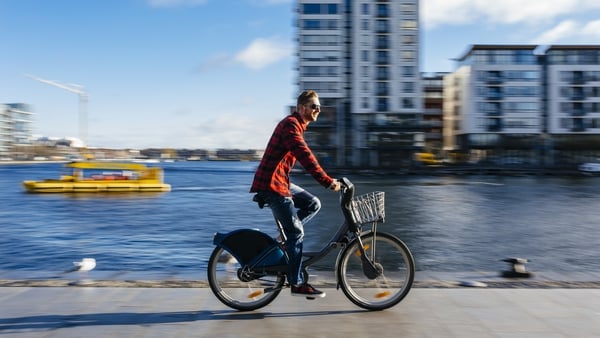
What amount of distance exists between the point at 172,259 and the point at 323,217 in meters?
10.9

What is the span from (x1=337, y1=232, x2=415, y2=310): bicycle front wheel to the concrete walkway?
0.12 m

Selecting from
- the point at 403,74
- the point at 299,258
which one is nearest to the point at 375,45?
the point at 403,74

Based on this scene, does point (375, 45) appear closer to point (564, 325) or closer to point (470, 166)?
point (470, 166)

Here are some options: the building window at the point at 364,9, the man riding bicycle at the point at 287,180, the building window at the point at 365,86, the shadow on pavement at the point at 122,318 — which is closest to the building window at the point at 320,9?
the building window at the point at 364,9

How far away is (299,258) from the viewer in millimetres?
5293

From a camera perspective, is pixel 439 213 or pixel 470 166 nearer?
pixel 439 213

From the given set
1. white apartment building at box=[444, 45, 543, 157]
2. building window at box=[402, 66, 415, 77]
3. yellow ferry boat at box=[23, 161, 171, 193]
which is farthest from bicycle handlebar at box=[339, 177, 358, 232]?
white apartment building at box=[444, 45, 543, 157]

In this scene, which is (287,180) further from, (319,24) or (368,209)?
(319,24)

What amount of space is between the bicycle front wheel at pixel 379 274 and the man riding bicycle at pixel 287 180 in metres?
0.35

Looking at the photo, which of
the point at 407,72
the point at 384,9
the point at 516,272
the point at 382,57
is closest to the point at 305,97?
the point at 516,272

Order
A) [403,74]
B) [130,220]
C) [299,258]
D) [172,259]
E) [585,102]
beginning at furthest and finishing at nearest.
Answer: [585,102], [403,74], [130,220], [172,259], [299,258]

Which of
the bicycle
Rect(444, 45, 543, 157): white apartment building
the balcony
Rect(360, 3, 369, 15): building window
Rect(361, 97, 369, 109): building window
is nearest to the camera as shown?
the bicycle

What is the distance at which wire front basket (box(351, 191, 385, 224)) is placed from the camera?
518 centimetres

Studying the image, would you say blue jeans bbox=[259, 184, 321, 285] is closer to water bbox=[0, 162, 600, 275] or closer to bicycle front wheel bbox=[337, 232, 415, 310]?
bicycle front wheel bbox=[337, 232, 415, 310]
